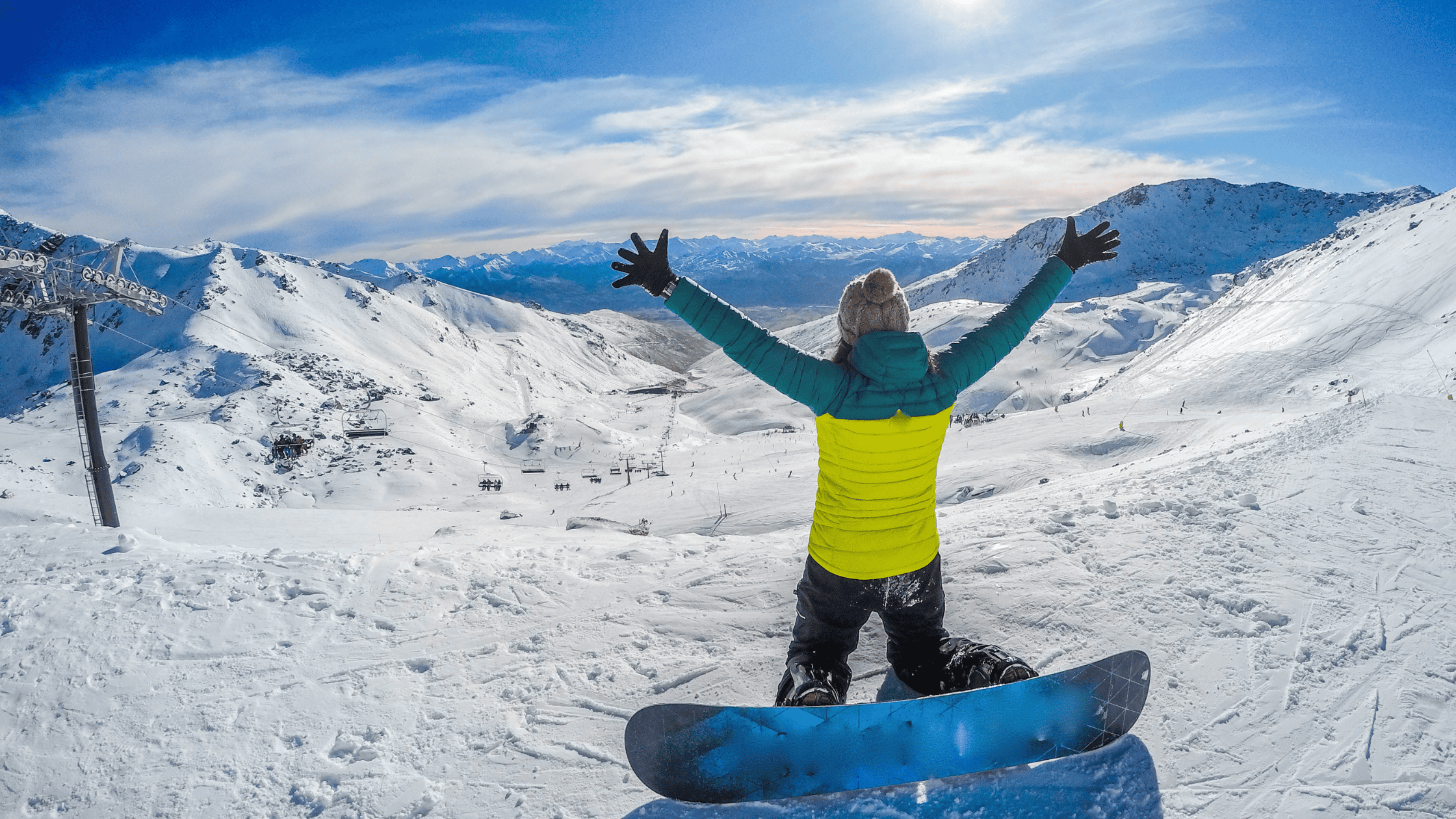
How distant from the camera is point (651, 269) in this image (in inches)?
126

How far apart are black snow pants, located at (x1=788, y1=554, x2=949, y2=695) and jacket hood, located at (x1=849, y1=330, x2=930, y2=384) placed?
116 cm

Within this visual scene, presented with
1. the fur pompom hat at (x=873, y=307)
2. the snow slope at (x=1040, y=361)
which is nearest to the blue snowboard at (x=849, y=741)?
the fur pompom hat at (x=873, y=307)

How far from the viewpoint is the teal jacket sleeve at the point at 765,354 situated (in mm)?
3043

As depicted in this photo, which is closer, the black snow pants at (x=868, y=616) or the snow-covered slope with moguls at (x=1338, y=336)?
the black snow pants at (x=868, y=616)

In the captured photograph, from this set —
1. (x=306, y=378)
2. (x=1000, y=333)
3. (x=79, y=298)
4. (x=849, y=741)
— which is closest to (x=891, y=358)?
(x=1000, y=333)

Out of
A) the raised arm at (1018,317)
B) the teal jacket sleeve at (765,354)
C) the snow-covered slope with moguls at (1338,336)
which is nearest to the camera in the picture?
the teal jacket sleeve at (765,354)

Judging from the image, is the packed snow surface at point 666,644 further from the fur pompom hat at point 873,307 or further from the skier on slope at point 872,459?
the fur pompom hat at point 873,307

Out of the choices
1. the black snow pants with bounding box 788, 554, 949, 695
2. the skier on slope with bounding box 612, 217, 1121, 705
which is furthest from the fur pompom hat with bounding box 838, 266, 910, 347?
the black snow pants with bounding box 788, 554, 949, 695

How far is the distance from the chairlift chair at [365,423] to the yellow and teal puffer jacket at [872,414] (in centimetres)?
7717

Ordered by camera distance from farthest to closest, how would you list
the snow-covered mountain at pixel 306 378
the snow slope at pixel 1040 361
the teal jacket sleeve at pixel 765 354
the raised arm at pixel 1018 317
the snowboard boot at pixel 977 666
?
1. the snow slope at pixel 1040 361
2. the snow-covered mountain at pixel 306 378
3. the raised arm at pixel 1018 317
4. the snowboard boot at pixel 977 666
5. the teal jacket sleeve at pixel 765 354

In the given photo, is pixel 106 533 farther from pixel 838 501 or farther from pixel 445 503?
pixel 445 503

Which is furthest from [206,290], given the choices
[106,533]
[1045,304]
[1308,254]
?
[1308,254]

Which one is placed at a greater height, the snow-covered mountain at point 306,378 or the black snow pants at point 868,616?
the snow-covered mountain at point 306,378

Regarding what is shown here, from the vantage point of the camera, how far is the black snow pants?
11.4 ft
